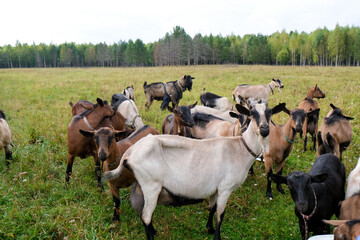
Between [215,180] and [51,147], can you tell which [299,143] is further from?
[51,147]

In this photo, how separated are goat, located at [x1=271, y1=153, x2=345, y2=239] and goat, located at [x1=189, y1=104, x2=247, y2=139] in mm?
2342

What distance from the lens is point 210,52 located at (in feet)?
256

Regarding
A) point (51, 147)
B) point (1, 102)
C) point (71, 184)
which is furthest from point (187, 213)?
point (1, 102)

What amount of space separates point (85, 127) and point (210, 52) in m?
76.2

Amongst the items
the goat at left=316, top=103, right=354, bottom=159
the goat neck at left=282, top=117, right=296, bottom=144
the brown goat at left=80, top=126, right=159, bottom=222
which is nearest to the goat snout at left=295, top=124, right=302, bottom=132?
the goat neck at left=282, top=117, right=296, bottom=144

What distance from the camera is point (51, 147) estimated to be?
811 centimetres

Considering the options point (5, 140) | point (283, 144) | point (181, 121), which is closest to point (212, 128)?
point (181, 121)

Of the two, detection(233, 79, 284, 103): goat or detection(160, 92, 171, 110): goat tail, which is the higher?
detection(233, 79, 284, 103): goat

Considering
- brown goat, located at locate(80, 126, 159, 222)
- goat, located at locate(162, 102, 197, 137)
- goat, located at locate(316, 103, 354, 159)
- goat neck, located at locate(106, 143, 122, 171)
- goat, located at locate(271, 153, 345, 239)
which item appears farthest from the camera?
goat, located at locate(162, 102, 197, 137)

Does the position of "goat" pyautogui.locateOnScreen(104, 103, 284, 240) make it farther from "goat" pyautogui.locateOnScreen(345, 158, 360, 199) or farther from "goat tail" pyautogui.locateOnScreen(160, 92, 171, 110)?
"goat tail" pyautogui.locateOnScreen(160, 92, 171, 110)

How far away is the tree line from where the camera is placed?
2645 inches

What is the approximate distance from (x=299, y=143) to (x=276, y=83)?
344 inches

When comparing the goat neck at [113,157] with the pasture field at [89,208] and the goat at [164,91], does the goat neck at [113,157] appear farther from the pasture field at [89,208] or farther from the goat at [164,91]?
the goat at [164,91]

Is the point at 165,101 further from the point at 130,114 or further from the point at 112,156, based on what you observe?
the point at 112,156
